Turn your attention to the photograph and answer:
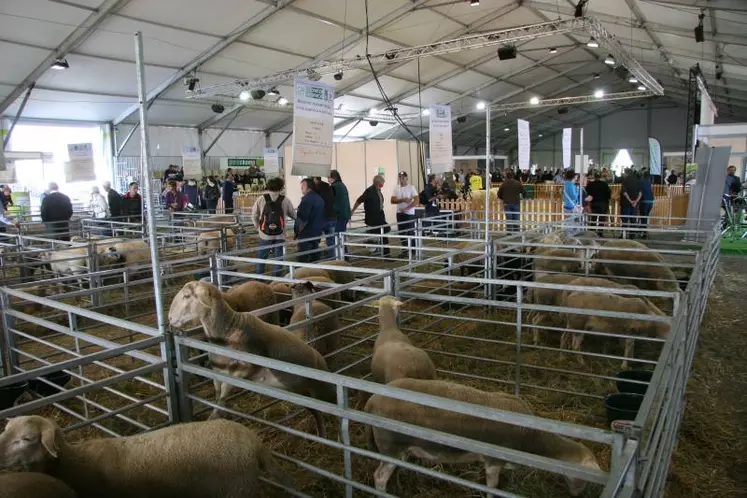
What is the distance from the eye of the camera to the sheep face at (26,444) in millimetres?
2436

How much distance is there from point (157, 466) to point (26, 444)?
0.59m

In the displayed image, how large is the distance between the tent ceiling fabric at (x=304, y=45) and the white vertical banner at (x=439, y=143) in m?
6.95

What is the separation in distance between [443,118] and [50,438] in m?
7.03

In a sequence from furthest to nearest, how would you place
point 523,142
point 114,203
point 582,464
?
point 114,203, point 523,142, point 582,464

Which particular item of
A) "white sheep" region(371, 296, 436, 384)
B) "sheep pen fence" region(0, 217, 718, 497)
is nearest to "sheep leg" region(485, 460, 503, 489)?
"sheep pen fence" region(0, 217, 718, 497)

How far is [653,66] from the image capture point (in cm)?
2523

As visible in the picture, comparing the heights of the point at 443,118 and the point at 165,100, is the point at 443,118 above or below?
below

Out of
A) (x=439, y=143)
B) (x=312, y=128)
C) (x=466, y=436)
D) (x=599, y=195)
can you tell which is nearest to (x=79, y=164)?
(x=312, y=128)

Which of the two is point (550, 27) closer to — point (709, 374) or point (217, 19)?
point (217, 19)

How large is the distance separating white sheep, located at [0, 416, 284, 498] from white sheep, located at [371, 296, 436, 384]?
4.58ft

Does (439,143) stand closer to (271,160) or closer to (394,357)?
(394,357)

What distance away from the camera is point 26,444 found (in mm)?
2439

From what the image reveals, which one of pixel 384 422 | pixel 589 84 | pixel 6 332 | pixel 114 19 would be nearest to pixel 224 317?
pixel 384 422

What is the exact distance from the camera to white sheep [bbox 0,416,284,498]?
2.54 meters
